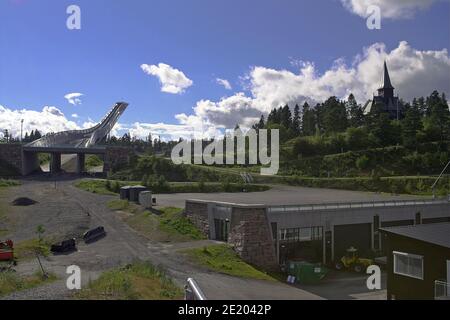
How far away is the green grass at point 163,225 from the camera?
131 ft

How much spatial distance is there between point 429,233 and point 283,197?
37.3 m

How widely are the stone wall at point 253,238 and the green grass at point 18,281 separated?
15.3m

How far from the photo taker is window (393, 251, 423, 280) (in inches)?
952

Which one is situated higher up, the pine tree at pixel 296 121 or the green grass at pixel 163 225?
the pine tree at pixel 296 121

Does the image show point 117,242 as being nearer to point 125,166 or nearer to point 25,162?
point 125,166

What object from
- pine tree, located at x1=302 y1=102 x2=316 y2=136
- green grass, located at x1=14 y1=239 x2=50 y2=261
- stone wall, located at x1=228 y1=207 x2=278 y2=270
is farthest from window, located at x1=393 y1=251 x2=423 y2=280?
pine tree, located at x1=302 y1=102 x2=316 y2=136

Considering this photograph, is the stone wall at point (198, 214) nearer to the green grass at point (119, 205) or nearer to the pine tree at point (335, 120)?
the green grass at point (119, 205)

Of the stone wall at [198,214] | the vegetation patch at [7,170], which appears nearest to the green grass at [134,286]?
the stone wall at [198,214]

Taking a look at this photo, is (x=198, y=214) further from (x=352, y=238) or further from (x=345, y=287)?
(x=345, y=287)

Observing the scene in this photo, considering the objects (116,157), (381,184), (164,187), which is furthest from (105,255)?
(116,157)

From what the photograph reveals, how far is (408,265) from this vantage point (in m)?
24.8

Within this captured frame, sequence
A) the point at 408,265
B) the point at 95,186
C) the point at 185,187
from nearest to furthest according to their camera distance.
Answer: the point at 408,265
the point at 95,186
the point at 185,187

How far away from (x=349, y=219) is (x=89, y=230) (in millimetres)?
24722

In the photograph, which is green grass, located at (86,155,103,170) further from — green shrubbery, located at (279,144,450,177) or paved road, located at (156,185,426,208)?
paved road, located at (156,185,426,208)
